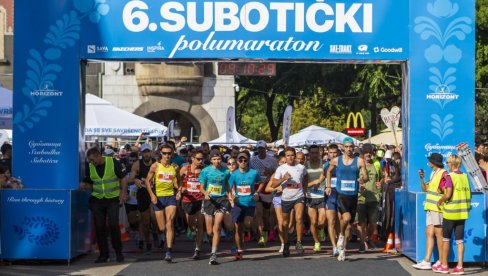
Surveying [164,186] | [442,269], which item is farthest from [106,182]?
[442,269]

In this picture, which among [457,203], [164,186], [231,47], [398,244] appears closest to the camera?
[457,203]

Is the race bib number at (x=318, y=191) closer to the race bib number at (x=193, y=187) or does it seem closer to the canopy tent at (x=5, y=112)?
the race bib number at (x=193, y=187)

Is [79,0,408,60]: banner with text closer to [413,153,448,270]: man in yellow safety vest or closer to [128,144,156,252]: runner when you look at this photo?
[413,153,448,270]: man in yellow safety vest

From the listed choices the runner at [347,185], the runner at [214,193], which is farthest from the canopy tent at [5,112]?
the runner at [347,185]

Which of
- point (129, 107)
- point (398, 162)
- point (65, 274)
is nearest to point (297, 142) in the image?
point (129, 107)

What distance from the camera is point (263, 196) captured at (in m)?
20.7

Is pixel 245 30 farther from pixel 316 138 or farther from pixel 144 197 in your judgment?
pixel 316 138

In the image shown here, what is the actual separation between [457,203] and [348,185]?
94.6 inches

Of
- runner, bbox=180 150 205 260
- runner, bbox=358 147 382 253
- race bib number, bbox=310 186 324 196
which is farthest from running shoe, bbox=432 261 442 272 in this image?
runner, bbox=180 150 205 260

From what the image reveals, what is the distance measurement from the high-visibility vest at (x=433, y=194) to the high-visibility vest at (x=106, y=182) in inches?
192

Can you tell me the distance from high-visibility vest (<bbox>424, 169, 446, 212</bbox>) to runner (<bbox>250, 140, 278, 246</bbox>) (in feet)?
15.8

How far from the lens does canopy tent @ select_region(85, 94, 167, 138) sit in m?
25.7

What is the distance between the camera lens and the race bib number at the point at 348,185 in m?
17.1

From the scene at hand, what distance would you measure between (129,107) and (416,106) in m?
29.4
